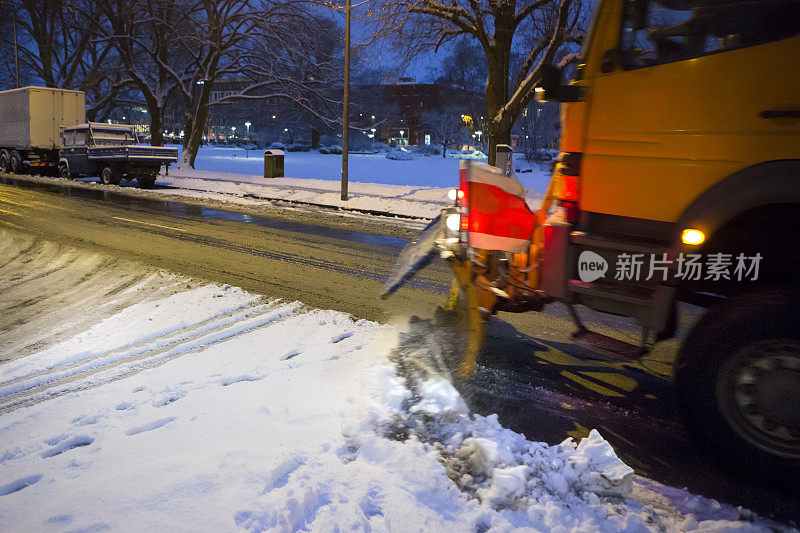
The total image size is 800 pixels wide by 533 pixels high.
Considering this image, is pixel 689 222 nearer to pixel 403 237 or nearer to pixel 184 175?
pixel 403 237

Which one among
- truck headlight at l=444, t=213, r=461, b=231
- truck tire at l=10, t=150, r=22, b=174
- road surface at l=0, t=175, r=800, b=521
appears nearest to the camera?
road surface at l=0, t=175, r=800, b=521

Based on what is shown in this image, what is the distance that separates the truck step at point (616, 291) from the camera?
3.36 m

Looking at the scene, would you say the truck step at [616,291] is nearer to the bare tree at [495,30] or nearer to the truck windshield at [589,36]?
the truck windshield at [589,36]

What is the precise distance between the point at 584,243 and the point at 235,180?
21.9 m

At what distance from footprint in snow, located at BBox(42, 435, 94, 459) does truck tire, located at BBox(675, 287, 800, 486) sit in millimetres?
3528

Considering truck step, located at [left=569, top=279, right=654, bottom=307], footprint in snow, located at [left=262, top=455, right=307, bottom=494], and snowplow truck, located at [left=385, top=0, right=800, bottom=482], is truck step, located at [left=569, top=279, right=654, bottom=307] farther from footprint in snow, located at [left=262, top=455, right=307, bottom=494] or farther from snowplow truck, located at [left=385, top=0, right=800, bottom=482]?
footprint in snow, located at [left=262, top=455, right=307, bottom=494]

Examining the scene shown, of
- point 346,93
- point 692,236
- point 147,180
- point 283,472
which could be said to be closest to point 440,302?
point 692,236

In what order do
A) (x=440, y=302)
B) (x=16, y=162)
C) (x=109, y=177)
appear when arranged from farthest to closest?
(x=16, y=162)
(x=109, y=177)
(x=440, y=302)

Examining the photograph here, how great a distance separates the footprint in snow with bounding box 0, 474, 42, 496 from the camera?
2883 millimetres

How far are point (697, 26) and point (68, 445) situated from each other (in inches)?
174

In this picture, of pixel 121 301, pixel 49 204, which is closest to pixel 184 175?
pixel 49 204

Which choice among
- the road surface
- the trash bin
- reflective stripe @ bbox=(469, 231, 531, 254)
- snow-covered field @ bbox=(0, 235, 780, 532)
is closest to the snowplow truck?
reflective stripe @ bbox=(469, 231, 531, 254)

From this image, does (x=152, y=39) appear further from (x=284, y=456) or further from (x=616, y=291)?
(x=616, y=291)

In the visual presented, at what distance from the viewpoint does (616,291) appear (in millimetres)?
3477
